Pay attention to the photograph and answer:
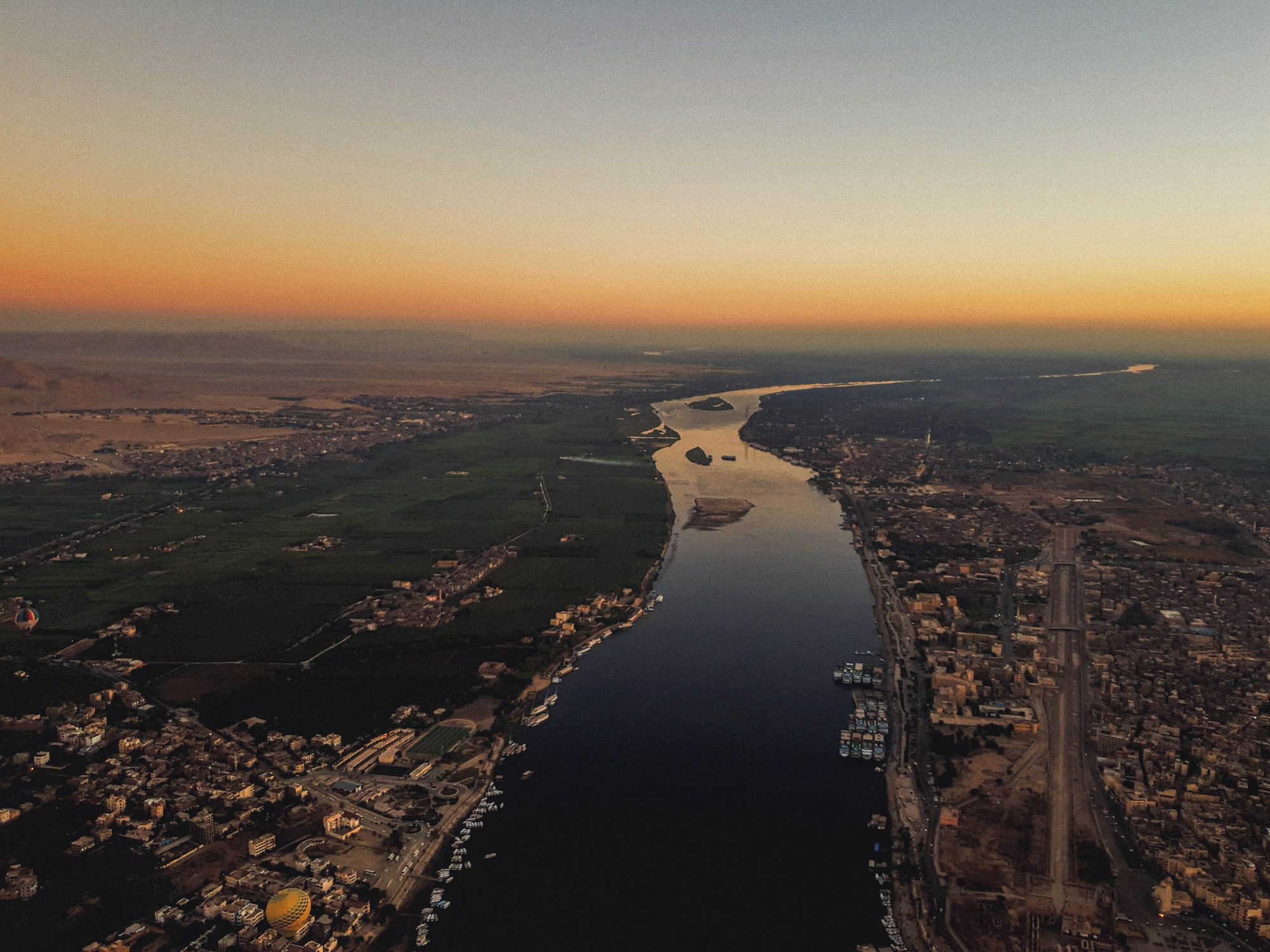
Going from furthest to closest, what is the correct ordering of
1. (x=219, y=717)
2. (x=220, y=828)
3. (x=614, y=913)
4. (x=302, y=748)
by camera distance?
(x=219, y=717), (x=302, y=748), (x=220, y=828), (x=614, y=913)

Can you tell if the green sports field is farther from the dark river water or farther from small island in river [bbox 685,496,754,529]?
small island in river [bbox 685,496,754,529]

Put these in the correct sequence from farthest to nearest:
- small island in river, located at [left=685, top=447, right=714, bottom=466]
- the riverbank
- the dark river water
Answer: small island in river, located at [left=685, top=447, right=714, bottom=466] < the dark river water < the riverbank

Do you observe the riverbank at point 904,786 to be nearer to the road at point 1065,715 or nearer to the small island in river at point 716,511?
the road at point 1065,715

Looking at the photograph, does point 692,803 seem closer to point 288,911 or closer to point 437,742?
point 437,742

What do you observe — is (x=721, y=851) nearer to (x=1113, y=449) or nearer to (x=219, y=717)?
(x=219, y=717)

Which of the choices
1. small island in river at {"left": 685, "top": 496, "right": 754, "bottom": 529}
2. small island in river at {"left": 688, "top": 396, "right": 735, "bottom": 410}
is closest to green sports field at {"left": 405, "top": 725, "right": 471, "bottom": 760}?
small island in river at {"left": 685, "top": 496, "right": 754, "bottom": 529}

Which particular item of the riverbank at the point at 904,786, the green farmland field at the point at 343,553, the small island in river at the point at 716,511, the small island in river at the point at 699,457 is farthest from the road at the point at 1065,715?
the small island in river at the point at 699,457

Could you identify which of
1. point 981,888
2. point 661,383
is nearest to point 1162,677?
point 981,888
